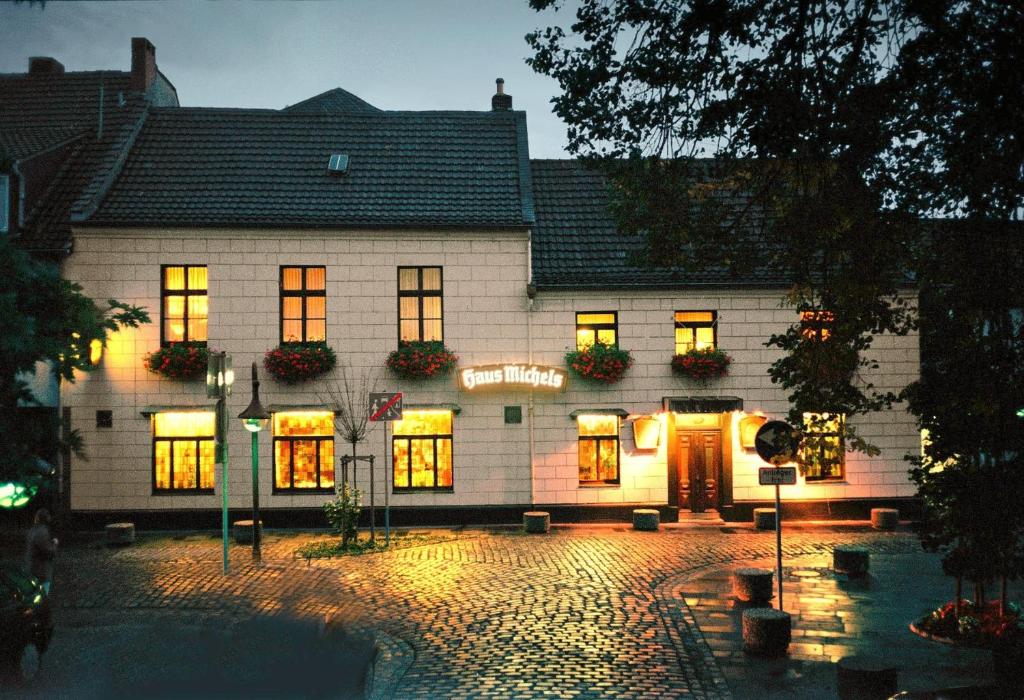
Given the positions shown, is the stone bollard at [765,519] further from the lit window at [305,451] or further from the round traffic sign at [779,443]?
the lit window at [305,451]

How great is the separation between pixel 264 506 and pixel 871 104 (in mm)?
15988

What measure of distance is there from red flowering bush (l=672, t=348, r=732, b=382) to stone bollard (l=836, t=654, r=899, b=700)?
1248cm

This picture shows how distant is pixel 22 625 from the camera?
9.34 metres

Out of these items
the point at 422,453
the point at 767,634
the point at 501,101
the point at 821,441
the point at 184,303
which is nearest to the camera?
the point at 767,634

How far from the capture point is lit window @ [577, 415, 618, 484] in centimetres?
2125

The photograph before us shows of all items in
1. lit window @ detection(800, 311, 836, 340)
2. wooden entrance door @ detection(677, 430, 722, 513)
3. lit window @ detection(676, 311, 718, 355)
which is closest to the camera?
lit window @ detection(800, 311, 836, 340)

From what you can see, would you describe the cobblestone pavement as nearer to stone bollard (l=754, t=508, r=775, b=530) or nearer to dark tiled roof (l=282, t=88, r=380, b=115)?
stone bollard (l=754, t=508, r=775, b=530)

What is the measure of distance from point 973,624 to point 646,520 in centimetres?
957

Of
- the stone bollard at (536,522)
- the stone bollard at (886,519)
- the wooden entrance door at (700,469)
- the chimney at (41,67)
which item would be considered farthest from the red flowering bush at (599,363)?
the chimney at (41,67)

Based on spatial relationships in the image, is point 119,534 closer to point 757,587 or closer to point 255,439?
point 255,439

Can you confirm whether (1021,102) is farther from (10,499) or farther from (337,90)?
(337,90)

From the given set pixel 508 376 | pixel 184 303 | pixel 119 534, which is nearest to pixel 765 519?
pixel 508 376

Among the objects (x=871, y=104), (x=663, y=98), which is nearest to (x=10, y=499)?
(x=663, y=98)

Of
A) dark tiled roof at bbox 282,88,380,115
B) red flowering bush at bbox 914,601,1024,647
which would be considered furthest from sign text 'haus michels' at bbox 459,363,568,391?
dark tiled roof at bbox 282,88,380,115
